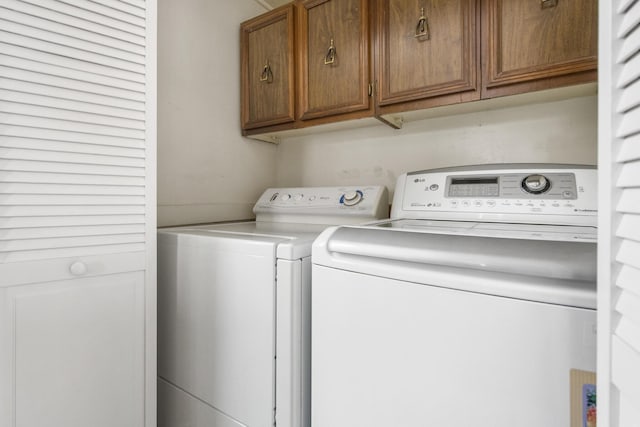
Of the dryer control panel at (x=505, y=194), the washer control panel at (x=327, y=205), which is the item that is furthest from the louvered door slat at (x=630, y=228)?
the washer control panel at (x=327, y=205)

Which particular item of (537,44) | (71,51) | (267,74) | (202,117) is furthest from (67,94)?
(537,44)

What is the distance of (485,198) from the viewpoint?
3.84 feet

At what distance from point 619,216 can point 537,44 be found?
0.97m

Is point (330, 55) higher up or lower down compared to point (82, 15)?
higher up

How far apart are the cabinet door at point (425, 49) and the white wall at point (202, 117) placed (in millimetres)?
930

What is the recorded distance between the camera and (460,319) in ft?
2.30

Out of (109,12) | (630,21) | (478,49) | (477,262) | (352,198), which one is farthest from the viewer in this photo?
(352,198)

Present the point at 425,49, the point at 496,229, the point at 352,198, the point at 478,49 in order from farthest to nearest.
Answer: the point at 352,198
the point at 425,49
the point at 478,49
the point at 496,229

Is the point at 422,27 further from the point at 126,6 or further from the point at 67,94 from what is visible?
the point at 67,94

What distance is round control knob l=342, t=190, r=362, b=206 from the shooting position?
1505mm

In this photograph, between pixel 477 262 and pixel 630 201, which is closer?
pixel 630 201

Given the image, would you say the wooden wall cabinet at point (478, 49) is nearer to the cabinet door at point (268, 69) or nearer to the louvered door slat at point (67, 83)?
the cabinet door at point (268, 69)

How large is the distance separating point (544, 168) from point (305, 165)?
1.28 meters

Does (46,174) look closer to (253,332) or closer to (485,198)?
(253,332)
